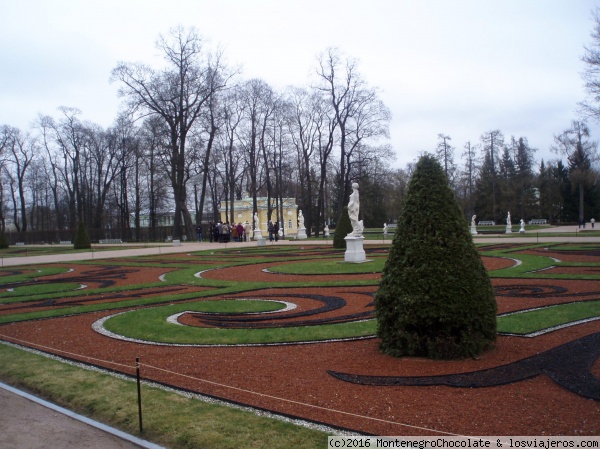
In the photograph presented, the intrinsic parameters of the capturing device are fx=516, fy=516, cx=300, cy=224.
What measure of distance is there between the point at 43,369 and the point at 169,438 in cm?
328

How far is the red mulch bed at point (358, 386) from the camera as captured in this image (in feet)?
15.1

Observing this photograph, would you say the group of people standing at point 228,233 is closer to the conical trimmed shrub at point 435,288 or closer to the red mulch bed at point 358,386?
the red mulch bed at point 358,386

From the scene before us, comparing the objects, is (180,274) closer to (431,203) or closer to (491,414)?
(431,203)

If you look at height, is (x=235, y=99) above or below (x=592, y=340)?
above

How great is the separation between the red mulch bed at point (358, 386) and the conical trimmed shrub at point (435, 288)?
229mm

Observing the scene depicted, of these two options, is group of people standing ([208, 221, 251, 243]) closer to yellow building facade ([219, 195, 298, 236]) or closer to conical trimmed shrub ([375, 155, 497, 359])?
yellow building facade ([219, 195, 298, 236])

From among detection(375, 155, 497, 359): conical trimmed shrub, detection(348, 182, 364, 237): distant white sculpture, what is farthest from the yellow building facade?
detection(375, 155, 497, 359): conical trimmed shrub

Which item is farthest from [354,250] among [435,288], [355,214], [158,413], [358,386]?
[158,413]

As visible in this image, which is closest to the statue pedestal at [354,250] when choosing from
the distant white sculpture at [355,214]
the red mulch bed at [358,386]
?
the distant white sculpture at [355,214]

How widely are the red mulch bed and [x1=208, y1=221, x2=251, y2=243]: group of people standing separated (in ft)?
103

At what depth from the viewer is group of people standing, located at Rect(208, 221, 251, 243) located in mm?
41062

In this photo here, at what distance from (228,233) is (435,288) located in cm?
3539

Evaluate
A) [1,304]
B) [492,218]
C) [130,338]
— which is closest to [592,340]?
[130,338]

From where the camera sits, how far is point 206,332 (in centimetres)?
884
